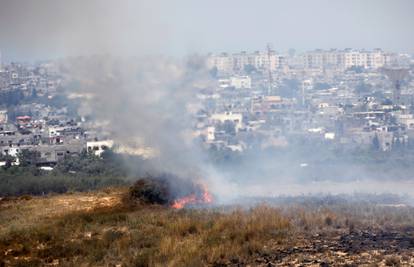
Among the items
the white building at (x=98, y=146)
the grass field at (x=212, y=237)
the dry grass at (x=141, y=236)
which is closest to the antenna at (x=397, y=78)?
the white building at (x=98, y=146)

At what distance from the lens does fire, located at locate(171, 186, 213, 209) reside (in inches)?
1047

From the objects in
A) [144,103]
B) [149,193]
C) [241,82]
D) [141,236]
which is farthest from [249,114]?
[141,236]

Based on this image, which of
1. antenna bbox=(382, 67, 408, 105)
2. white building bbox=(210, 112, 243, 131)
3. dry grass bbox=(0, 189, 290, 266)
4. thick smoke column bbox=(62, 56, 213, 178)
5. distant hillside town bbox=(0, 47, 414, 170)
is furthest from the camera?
antenna bbox=(382, 67, 408, 105)

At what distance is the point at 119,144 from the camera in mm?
36750

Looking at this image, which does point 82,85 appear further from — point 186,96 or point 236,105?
point 236,105

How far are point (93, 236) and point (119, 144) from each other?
17916 mm

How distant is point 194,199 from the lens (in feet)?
A: 92.4

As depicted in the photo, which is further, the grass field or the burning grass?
the burning grass

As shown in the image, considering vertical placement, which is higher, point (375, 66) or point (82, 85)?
point (375, 66)

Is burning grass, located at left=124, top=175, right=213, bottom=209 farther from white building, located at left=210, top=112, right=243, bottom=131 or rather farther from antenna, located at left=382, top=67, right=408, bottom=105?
antenna, located at left=382, top=67, right=408, bottom=105

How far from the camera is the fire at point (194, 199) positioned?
87.3 ft

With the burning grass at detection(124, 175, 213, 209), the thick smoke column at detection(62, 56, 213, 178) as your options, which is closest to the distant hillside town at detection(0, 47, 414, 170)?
the thick smoke column at detection(62, 56, 213, 178)

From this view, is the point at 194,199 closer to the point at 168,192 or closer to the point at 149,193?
the point at 168,192

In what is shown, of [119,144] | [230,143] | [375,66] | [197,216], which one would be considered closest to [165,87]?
[119,144]
